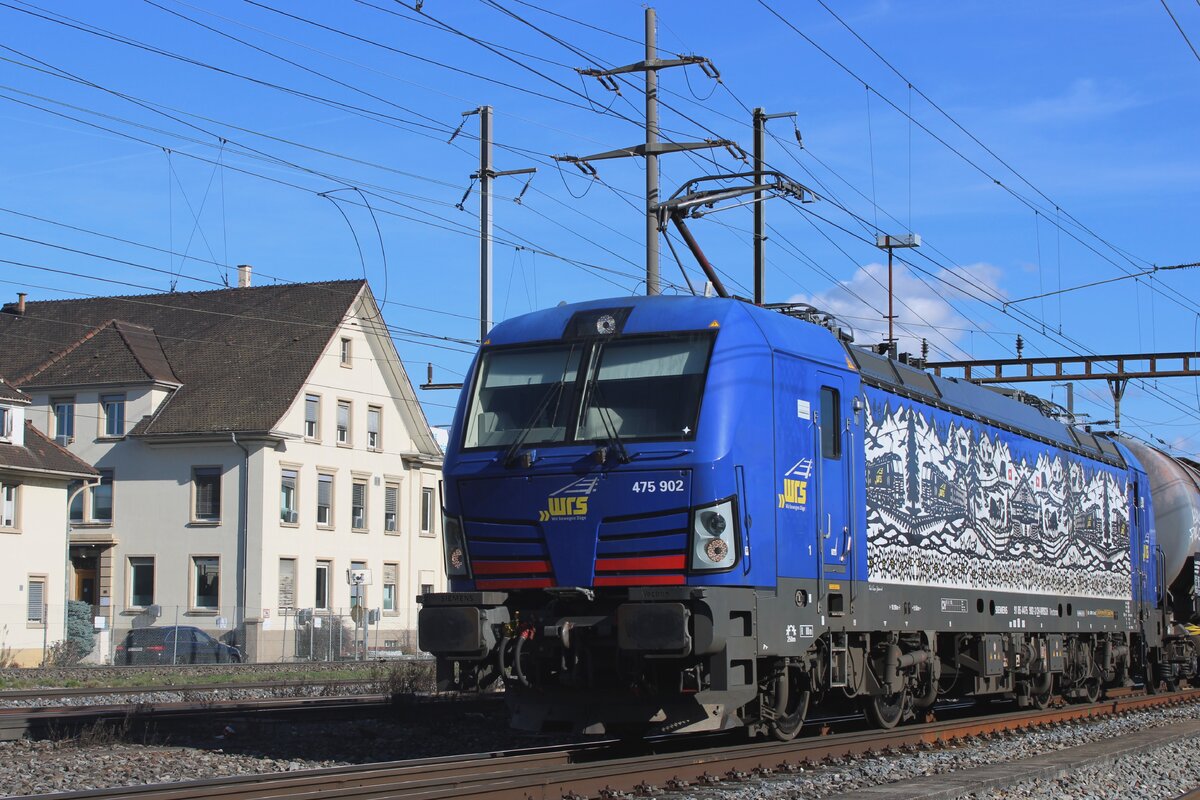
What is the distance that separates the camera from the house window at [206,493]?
46.4 m

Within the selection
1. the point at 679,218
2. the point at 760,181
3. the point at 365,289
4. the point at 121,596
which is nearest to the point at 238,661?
the point at 121,596

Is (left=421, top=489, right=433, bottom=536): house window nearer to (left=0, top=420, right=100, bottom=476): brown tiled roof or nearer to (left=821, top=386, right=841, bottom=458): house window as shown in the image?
(left=0, top=420, right=100, bottom=476): brown tiled roof

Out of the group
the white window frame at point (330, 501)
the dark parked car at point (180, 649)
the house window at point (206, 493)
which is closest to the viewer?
the dark parked car at point (180, 649)

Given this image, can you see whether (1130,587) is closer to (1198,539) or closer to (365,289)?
(1198,539)

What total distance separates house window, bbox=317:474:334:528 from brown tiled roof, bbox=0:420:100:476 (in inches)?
317

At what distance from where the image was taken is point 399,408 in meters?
52.6

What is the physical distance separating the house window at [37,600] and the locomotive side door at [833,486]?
31.7 meters

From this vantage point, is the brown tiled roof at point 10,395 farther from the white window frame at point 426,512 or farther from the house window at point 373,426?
the white window frame at point 426,512

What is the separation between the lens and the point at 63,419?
49.0 meters

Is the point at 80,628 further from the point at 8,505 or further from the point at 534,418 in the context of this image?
the point at 534,418

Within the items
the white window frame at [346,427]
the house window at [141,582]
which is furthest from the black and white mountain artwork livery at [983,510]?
the house window at [141,582]

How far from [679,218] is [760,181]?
8.02 meters

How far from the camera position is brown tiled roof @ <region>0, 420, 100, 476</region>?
130ft

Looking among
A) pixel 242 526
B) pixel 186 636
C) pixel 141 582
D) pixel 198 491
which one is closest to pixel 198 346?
pixel 198 491
